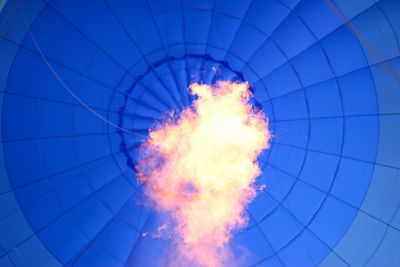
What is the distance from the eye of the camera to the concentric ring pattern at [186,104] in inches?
165

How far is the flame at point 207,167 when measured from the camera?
434cm

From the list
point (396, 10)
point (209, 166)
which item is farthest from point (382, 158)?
point (209, 166)

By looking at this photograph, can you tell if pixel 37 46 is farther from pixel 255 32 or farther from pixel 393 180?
pixel 393 180

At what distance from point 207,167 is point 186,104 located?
64 centimetres

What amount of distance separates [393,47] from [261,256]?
237cm

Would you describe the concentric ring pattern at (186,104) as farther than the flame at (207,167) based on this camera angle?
No

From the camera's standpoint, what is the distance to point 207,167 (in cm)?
435

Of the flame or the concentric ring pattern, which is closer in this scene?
the concentric ring pattern

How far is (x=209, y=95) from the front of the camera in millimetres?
4312

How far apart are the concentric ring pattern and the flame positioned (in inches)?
4.5

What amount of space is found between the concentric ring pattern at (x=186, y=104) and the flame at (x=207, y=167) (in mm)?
115

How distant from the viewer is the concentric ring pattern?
13.7ft

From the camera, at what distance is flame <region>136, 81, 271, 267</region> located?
4.34m

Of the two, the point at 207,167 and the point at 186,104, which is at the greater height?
the point at 186,104
